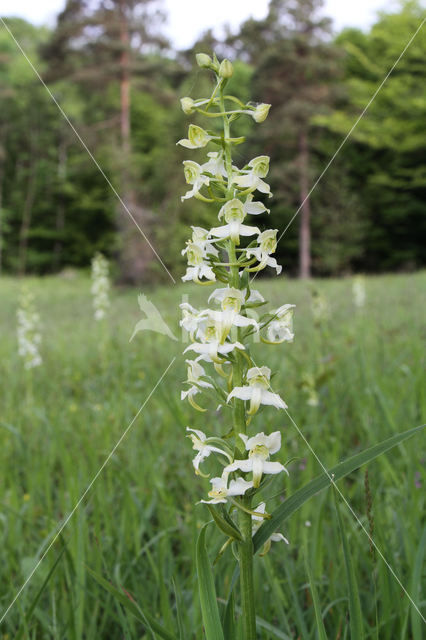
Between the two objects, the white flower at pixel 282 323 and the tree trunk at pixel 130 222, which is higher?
the tree trunk at pixel 130 222

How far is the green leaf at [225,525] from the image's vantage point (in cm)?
51

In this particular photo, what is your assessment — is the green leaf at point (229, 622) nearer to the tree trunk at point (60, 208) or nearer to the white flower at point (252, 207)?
the white flower at point (252, 207)

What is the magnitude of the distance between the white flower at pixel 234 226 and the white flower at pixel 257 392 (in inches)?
5.9

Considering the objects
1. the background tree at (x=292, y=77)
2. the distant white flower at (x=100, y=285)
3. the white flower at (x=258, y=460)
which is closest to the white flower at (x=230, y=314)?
the white flower at (x=258, y=460)

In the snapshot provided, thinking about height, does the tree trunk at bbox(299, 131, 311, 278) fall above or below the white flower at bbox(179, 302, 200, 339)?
above

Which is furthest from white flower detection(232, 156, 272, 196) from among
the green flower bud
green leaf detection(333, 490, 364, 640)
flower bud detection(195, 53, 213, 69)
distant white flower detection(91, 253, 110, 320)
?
distant white flower detection(91, 253, 110, 320)

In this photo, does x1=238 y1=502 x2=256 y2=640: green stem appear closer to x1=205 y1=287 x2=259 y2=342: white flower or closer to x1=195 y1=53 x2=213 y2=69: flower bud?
x1=205 y1=287 x2=259 y2=342: white flower

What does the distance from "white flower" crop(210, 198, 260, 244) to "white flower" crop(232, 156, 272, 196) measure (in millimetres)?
30

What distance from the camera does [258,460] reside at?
0.56 m

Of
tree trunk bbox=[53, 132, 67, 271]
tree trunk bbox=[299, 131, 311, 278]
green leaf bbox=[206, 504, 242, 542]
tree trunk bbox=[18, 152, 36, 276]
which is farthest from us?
tree trunk bbox=[18, 152, 36, 276]

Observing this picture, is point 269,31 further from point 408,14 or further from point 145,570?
point 145,570

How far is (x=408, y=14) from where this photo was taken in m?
1.76

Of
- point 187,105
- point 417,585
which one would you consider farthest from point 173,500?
point 187,105

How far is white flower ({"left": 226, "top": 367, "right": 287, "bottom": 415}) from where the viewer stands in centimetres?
55
